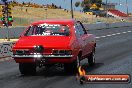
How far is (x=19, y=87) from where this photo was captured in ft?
34.7

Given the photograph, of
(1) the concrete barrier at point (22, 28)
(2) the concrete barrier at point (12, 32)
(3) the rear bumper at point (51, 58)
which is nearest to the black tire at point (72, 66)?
(3) the rear bumper at point (51, 58)

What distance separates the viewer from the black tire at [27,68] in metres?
13.2

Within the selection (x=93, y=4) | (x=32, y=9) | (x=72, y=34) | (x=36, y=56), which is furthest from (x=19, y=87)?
(x=93, y=4)

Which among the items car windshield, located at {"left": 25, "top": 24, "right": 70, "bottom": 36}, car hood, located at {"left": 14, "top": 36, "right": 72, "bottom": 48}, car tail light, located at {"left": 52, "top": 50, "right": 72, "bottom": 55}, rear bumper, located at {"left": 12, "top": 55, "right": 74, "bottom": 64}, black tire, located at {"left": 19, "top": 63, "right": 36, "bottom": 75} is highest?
car windshield, located at {"left": 25, "top": 24, "right": 70, "bottom": 36}

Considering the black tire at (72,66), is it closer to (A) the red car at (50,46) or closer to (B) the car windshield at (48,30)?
(A) the red car at (50,46)

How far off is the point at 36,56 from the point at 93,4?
149601 millimetres

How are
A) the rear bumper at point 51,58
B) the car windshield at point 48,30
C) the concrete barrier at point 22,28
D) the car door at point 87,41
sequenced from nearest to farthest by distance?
the rear bumper at point 51,58, the car windshield at point 48,30, the car door at point 87,41, the concrete barrier at point 22,28

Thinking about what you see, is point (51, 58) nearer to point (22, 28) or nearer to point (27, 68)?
point (27, 68)

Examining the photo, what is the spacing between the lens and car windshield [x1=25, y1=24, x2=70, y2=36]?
13.5m

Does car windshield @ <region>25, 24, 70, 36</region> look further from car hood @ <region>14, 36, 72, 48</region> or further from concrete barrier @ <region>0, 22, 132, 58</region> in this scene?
concrete barrier @ <region>0, 22, 132, 58</region>

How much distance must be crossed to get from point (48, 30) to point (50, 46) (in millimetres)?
1198

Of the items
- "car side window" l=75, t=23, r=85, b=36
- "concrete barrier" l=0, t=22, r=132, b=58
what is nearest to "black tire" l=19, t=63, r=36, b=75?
"car side window" l=75, t=23, r=85, b=36

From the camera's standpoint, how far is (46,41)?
41.8ft

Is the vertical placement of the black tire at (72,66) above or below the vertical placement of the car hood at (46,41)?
below
